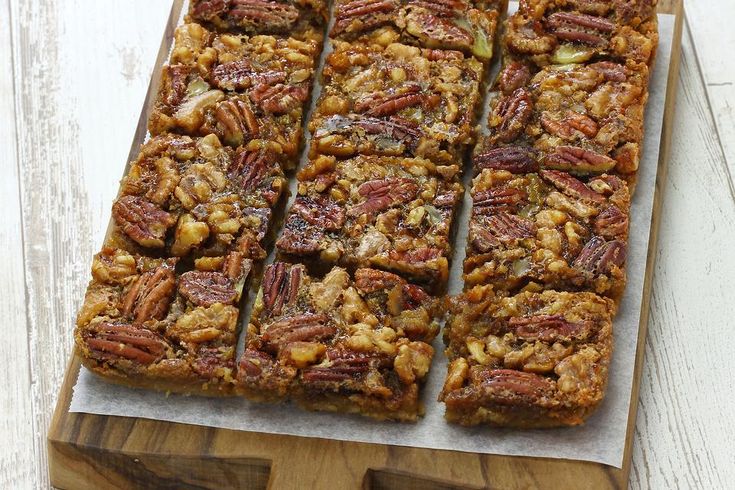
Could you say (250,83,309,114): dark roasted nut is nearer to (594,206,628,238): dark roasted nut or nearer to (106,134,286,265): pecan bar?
(106,134,286,265): pecan bar

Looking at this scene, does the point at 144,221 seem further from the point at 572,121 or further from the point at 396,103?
the point at 572,121

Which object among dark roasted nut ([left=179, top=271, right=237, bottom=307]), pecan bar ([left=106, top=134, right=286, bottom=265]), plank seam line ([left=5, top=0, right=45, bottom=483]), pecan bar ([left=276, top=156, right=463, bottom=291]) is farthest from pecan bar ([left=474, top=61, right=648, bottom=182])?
plank seam line ([left=5, top=0, right=45, bottom=483])

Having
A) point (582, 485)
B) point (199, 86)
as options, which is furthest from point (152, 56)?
point (582, 485)

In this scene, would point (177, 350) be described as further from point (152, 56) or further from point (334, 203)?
point (152, 56)

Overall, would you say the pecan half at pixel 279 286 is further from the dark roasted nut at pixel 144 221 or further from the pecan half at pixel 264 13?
the pecan half at pixel 264 13

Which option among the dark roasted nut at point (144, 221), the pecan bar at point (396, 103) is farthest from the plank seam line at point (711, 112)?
the dark roasted nut at point (144, 221)

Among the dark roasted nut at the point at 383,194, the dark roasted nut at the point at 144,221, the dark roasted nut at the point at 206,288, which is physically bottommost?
the dark roasted nut at the point at 206,288

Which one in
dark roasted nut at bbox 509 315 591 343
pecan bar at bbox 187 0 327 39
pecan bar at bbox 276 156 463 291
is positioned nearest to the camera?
dark roasted nut at bbox 509 315 591 343
